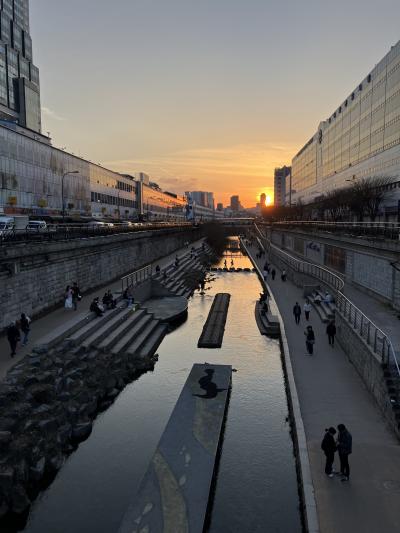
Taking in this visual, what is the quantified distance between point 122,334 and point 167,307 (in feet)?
37.6

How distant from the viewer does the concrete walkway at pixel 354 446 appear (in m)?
10.2

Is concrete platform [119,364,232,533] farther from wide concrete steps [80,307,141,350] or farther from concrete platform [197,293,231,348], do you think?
concrete platform [197,293,231,348]

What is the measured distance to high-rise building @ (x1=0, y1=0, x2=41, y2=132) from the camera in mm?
131250

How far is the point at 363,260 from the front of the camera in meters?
33.0

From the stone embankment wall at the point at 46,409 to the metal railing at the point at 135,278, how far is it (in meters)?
13.9

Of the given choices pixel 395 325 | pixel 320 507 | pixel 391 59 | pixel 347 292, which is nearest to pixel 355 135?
pixel 391 59

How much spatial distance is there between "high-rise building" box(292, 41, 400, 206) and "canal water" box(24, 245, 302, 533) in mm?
50989

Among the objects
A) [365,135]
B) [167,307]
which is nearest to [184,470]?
[167,307]

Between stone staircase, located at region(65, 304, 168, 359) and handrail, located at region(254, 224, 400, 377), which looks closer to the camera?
handrail, located at region(254, 224, 400, 377)

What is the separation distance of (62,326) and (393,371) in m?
16.5

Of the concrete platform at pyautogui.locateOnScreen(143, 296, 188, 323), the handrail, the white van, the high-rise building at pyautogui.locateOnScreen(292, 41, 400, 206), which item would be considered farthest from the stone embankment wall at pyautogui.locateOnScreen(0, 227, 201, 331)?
the high-rise building at pyautogui.locateOnScreen(292, 41, 400, 206)

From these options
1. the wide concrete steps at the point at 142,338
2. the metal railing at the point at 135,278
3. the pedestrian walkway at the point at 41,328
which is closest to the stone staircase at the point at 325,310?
the wide concrete steps at the point at 142,338

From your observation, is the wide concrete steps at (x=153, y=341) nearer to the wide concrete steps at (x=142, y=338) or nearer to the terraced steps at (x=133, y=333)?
the wide concrete steps at (x=142, y=338)

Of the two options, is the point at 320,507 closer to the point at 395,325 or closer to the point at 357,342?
the point at 357,342
